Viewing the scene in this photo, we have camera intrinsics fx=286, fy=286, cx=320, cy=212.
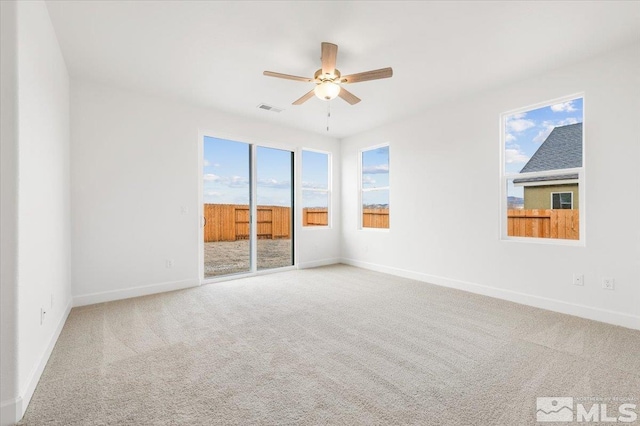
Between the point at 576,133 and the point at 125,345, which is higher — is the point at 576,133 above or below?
above

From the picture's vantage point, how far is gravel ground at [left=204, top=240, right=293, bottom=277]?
5.20 m

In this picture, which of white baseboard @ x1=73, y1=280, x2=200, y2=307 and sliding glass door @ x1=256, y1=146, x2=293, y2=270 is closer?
white baseboard @ x1=73, y1=280, x2=200, y2=307

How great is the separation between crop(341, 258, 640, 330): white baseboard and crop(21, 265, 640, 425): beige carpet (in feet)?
0.47

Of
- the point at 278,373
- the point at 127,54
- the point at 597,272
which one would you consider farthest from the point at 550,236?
the point at 127,54

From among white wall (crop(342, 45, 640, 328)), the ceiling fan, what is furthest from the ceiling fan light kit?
white wall (crop(342, 45, 640, 328))

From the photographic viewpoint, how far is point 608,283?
2.85 metres

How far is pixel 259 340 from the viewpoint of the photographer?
2.49m

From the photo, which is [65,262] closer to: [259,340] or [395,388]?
[259,340]

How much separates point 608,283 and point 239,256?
5631 mm

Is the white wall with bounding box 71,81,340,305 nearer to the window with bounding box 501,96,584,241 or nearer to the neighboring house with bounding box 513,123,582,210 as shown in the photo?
the window with bounding box 501,96,584,241

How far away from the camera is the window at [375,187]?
5289 mm

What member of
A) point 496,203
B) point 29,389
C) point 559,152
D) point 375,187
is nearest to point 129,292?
point 29,389

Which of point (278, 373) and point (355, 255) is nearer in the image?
point (278, 373)

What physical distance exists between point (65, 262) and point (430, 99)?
4.83m
